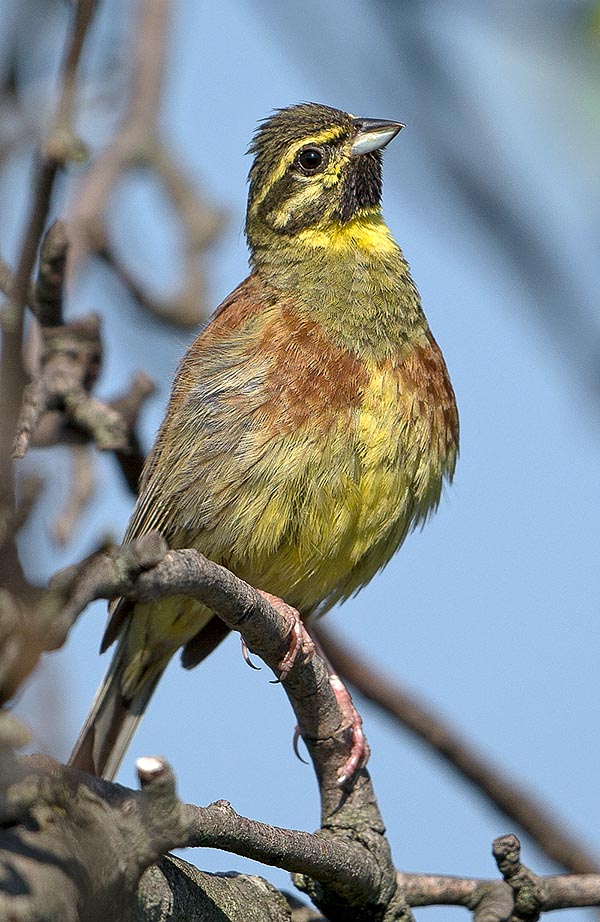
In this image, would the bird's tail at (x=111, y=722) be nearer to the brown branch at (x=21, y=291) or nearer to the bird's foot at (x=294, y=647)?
the bird's foot at (x=294, y=647)

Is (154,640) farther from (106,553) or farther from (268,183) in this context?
(106,553)

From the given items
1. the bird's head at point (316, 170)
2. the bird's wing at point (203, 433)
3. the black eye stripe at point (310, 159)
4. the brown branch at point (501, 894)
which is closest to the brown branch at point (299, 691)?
the brown branch at point (501, 894)

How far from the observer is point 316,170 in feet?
18.4

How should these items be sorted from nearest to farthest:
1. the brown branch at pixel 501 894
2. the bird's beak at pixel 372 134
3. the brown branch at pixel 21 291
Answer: the brown branch at pixel 21 291 → the brown branch at pixel 501 894 → the bird's beak at pixel 372 134

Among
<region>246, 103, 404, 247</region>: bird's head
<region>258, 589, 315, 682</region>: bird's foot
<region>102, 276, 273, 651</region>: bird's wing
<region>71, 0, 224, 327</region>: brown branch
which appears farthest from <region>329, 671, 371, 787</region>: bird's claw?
<region>71, 0, 224, 327</region>: brown branch

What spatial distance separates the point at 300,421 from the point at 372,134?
1.67 meters

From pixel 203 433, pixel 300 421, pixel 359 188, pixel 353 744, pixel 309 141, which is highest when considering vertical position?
pixel 309 141

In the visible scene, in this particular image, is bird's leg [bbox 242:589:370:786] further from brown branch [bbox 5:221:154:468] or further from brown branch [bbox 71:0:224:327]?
brown branch [bbox 71:0:224:327]

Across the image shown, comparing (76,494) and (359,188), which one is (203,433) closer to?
(76,494)

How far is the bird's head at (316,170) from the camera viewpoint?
555cm

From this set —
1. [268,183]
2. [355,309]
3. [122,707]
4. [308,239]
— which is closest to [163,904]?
[122,707]

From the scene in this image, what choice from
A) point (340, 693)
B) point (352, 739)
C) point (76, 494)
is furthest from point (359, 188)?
point (352, 739)

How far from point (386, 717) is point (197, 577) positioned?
2.57 meters

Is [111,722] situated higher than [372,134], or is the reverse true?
[372,134]
